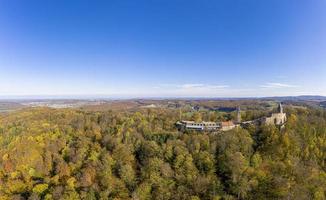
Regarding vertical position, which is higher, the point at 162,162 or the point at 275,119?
the point at 275,119

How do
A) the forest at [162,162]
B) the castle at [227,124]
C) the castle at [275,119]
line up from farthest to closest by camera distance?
the castle at [227,124], the castle at [275,119], the forest at [162,162]

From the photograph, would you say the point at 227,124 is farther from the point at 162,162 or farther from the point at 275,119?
the point at 162,162

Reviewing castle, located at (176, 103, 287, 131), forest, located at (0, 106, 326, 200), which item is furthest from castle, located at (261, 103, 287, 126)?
forest, located at (0, 106, 326, 200)

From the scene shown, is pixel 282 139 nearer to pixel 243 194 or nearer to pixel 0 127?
pixel 243 194

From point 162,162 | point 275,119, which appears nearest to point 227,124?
point 275,119

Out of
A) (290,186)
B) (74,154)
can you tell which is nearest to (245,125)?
(290,186)

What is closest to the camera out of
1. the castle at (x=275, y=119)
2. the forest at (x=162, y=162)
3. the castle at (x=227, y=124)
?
the forest at (x=162, y=162)

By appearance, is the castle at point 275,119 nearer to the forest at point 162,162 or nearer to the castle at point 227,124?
the castle at point 227,124

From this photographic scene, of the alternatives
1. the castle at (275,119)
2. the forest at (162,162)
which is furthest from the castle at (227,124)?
the forest at (162,162)

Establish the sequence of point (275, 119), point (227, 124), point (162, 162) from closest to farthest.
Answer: point (162, 162) → point (227, 124) → point (275, 119)
